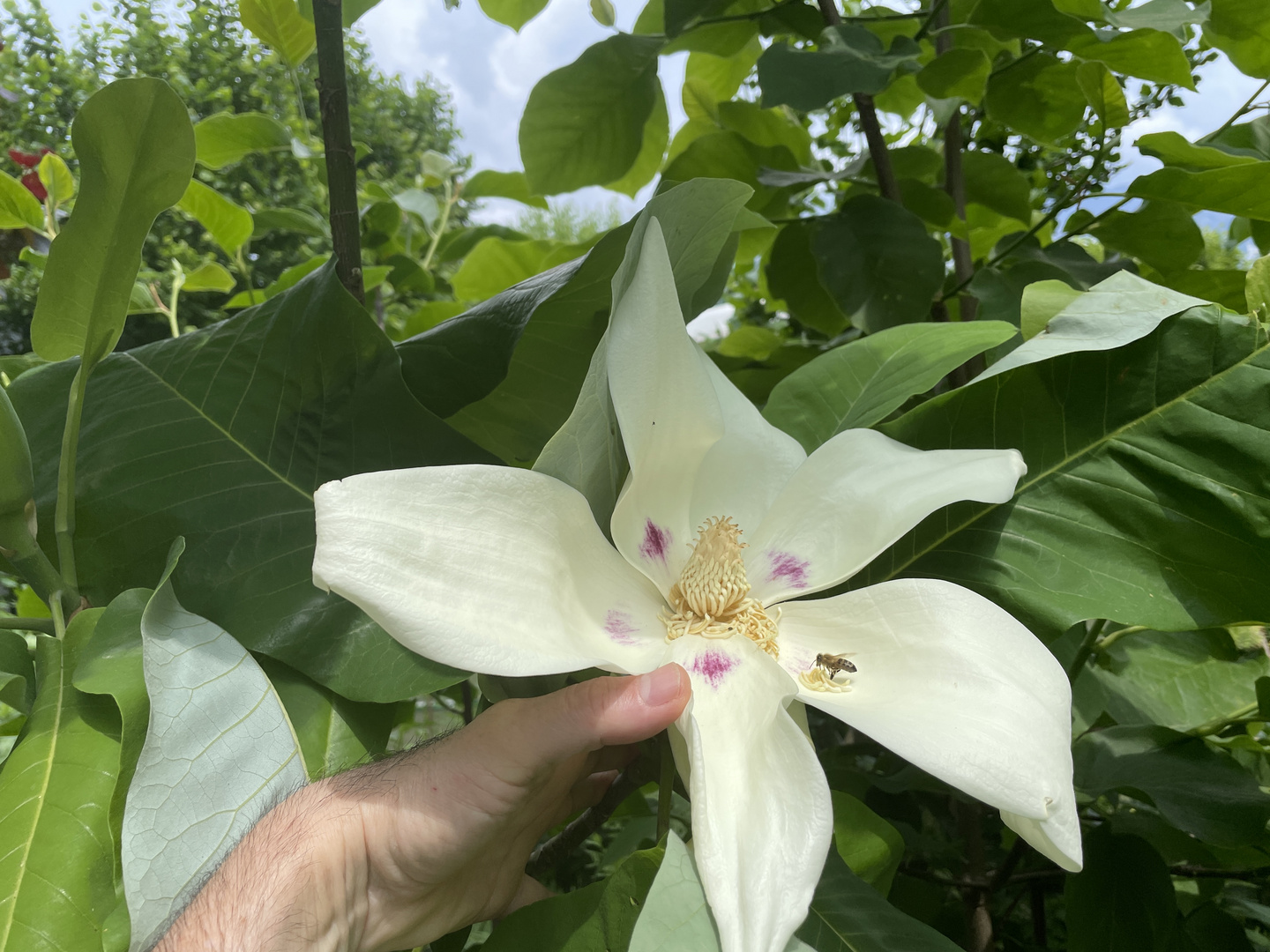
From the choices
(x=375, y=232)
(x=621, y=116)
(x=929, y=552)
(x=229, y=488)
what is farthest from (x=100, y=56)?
(x=929, y=552)

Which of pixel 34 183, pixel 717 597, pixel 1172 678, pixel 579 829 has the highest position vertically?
pixel 34 183

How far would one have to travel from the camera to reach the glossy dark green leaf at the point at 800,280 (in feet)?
2.61

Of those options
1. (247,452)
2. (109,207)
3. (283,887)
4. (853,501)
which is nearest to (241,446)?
(247,452)

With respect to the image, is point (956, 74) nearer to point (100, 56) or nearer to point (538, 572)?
point (538, 572)

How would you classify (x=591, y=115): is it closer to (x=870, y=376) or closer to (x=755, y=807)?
(x=870, y=376)

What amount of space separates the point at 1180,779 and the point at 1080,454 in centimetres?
29

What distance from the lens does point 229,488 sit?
461 mm

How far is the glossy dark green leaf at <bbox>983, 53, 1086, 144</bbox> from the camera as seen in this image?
68cm

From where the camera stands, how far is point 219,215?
816 millimetres

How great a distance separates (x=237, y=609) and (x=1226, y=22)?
87 cm

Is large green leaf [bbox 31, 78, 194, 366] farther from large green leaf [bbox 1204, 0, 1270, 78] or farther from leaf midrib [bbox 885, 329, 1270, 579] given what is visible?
large green leaf [bbox 1204, 0, 1270, 78]

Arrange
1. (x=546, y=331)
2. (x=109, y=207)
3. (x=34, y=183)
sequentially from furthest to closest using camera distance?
(x=34, y=183) → (x=546, y=331) → (x=109, y=207)

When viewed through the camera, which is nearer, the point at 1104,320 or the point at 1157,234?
the point at 1104,320

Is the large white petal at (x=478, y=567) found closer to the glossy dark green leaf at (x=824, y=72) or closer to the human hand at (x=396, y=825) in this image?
the human hand at (x=396, y=825)
